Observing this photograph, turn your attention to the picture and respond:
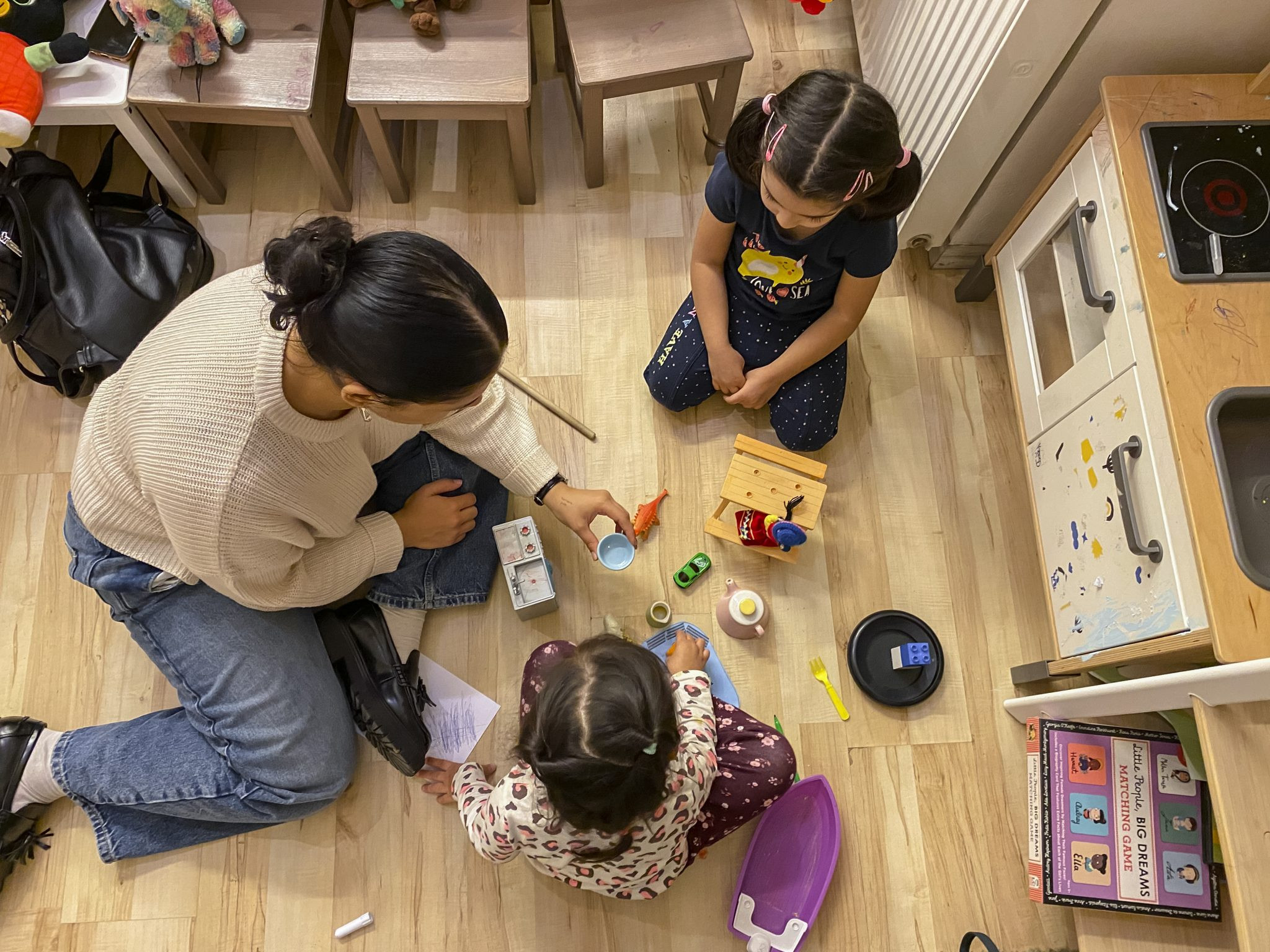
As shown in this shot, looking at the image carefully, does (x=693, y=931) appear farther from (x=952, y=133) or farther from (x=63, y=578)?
(x=952, y=133)

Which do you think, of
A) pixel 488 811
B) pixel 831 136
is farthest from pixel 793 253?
pixel 488 811

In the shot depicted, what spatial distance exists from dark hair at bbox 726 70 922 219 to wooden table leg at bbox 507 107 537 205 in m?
0.63

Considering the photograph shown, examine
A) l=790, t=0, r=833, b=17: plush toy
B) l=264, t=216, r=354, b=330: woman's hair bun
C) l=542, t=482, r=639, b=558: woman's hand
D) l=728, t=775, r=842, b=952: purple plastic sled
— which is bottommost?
l=728, t=775, r=842, b=952: purple plastic sled

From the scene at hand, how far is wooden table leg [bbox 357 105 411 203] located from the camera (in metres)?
1.68

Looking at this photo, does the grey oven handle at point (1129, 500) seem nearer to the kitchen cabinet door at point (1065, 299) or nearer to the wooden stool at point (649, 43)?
the kitchen cabinet door at point (1065, 299)

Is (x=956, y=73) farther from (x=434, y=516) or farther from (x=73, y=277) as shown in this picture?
(x=73, y=277)

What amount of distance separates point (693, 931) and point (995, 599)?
0.83m

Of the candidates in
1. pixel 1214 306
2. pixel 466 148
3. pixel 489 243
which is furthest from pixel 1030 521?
pixel 466 148

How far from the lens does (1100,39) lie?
4.20ft

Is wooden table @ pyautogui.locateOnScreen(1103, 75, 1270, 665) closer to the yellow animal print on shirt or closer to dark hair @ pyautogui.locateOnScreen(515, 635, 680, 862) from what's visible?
the yellow animal print on shirt

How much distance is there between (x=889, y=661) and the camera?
1.62m

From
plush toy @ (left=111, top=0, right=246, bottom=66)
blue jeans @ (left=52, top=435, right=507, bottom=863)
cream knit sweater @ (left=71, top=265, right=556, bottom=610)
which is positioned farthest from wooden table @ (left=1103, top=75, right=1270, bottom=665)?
plush toy @ (left=111, top=0, right=246, bottom=66)

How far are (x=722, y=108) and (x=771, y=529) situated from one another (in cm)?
92

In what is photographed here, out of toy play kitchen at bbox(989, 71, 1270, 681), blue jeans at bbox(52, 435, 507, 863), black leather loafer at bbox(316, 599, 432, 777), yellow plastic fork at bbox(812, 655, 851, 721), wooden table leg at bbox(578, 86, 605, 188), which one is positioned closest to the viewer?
toy play kitchen at bbox(989, 71, 1270, 681)
